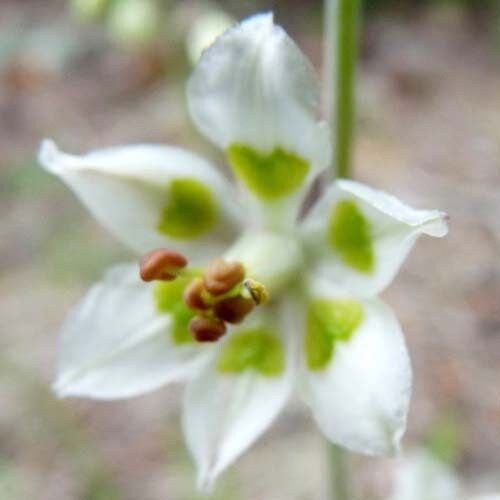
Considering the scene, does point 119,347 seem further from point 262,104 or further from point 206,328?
point 262,104

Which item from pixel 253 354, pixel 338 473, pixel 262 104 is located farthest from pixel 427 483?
pixel 262 104

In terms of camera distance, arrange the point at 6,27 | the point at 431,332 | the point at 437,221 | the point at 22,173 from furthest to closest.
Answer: the point at 6,27 < the point at 22,173 < the point at 431,332 < the point at 437,221

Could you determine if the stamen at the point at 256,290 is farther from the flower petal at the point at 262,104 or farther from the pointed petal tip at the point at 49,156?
the pointed petal tip at the point at 49,156

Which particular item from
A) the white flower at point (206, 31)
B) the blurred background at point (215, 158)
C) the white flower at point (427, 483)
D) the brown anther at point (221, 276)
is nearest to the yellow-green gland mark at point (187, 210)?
the brown anther at point (221, 276)

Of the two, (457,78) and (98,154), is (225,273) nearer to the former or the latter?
(98,154)

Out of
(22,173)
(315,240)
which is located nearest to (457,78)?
(22,173)
